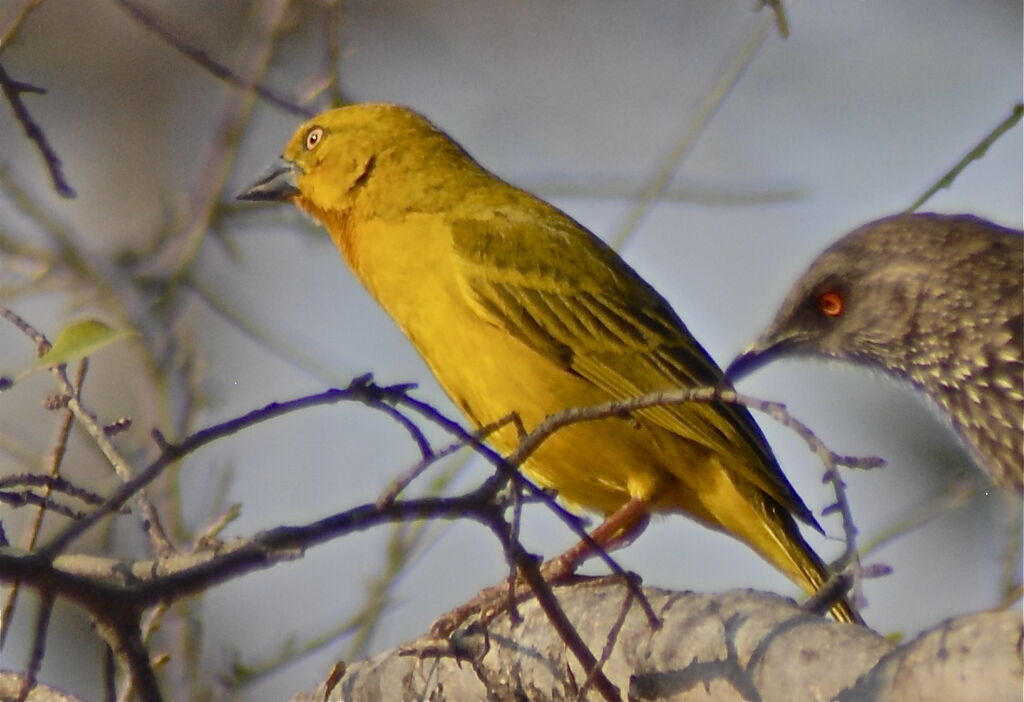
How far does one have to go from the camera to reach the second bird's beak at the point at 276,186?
5.66 m

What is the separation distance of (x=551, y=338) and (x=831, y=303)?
37.0 inches

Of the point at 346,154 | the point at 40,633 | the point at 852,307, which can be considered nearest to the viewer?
the point at 40,633

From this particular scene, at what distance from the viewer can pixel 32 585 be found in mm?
1791

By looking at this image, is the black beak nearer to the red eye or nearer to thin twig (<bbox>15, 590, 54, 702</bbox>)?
the red eye

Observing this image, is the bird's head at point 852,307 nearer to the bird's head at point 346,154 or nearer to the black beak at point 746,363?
the black beak at point 746,363

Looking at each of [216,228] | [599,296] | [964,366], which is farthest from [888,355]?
[216,228]

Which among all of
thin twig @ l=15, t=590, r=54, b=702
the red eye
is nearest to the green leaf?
thin twig @ l=15, t=590, r=54, b=702

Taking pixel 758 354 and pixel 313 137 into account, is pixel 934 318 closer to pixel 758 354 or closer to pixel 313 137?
pixel 758 354

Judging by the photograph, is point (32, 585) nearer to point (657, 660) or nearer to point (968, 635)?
point (968, 635)

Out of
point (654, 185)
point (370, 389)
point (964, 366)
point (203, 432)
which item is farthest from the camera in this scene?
point (654, 185)

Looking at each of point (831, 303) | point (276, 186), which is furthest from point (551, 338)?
point (276, 186)

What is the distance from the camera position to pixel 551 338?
480 cm

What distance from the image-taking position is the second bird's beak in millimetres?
5656

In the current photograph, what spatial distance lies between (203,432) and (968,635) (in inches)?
48.0
